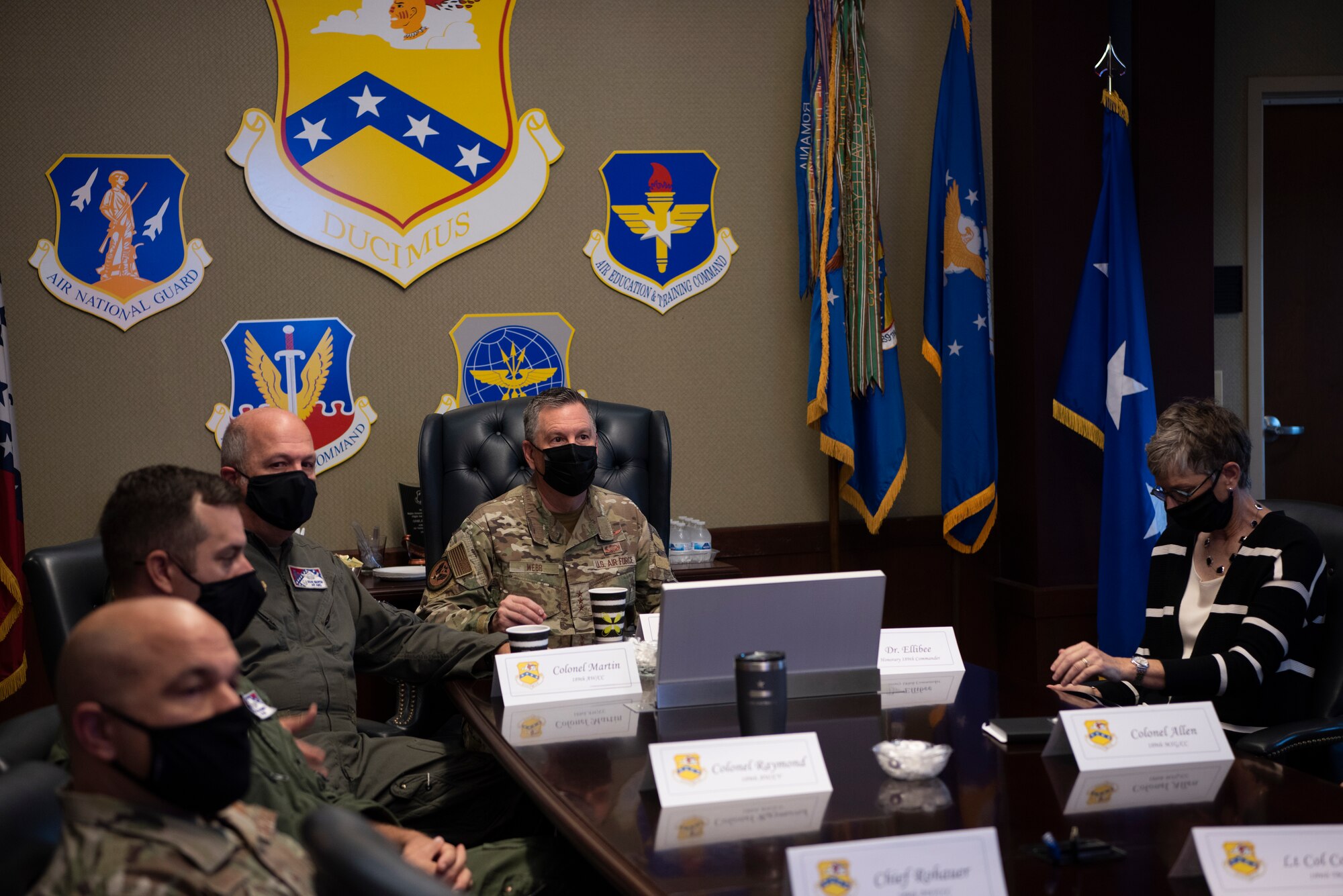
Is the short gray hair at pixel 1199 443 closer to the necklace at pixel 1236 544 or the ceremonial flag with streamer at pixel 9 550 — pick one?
the necklace at pixel 1236 544

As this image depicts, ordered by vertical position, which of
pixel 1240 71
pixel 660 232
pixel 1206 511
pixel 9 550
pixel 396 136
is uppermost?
pixel 1240 71

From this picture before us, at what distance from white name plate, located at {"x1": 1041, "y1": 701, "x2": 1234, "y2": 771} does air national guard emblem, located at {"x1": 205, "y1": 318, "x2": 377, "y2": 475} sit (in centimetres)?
287

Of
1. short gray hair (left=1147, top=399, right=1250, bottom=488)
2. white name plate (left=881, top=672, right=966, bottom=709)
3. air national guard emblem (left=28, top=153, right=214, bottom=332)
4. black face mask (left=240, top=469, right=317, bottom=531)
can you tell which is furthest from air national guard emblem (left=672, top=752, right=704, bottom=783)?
air national guard emblem (left=28, top=153, right=214, bottom=332)

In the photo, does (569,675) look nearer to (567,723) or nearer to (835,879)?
(567,723)

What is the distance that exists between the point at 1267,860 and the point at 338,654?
1731mm

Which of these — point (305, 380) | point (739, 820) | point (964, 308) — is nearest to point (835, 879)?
point (739, 820)

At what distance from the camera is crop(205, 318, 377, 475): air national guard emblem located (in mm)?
3795

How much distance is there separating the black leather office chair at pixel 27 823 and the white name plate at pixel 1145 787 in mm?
1154

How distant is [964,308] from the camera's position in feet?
13.5

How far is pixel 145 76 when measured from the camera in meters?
3.70

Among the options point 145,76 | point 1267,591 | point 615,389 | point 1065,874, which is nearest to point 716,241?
point 615,389

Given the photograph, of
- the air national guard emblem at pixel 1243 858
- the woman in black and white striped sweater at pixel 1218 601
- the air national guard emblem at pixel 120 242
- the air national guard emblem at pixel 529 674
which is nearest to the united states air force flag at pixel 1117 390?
the woman in black and white striped sweater at pixel 1218 601

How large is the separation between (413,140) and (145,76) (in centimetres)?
88

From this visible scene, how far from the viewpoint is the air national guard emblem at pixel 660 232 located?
13.5 ft
